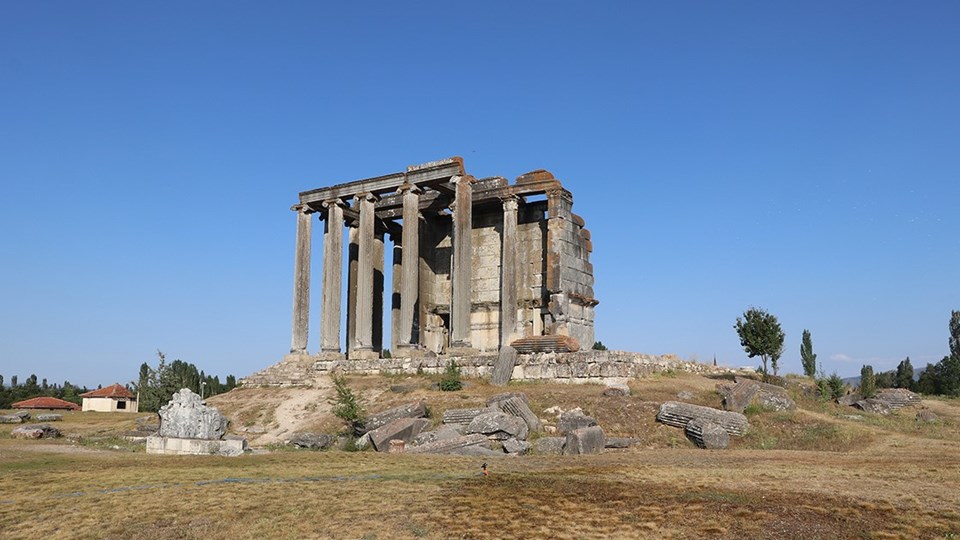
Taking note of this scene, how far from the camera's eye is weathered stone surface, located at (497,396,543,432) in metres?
21.6

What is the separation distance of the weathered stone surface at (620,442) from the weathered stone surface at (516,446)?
2129mm

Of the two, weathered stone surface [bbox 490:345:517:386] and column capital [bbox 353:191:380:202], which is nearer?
weathered stone surface [bbox 490:345:517:386]

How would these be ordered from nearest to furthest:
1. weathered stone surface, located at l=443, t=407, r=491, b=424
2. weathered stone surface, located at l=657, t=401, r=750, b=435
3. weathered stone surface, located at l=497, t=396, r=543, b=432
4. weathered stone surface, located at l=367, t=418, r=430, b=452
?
1. weathered stone surface, located at l=367, t=418, r=430, b=452
2. weathered stone surface, located at l=657, t=401, r=750, b=435
3. weathered stone surface, located at l=497, t=396, r=543, b=432
4. weathered stone surface, located at l=443, t=407, r=491, b=424

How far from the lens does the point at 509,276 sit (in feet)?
115

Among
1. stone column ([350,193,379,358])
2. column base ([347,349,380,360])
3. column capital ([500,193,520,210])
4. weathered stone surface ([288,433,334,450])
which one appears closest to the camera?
weathered stone surface ([288,433,334,450])

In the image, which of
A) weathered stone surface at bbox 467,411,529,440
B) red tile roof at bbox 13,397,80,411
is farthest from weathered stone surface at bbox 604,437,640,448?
red tile roof at bbox 13,397,80,411

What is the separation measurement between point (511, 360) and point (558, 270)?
7.01 m

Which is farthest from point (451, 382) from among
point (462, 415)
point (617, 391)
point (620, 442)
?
point (620, 442)

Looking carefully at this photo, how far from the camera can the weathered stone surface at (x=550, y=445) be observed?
19.2m

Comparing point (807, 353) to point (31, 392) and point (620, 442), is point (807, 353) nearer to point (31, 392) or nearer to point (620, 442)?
point (620, 442)

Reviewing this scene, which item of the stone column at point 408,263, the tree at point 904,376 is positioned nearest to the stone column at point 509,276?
the stone column at point 408,263

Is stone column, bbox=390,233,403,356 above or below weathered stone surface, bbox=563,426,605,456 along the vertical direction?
above

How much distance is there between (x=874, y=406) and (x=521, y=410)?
1374 centimetres

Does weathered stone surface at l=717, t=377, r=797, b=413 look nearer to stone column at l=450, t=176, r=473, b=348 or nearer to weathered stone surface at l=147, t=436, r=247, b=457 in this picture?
stone column at l=450, t=176, r=473, b=348
